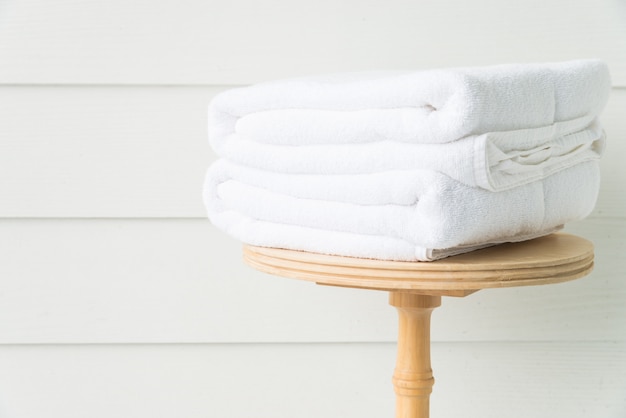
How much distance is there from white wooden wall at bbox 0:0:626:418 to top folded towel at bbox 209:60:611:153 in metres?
0.26

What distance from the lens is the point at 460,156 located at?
1.96 ft

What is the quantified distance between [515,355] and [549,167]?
436 mm

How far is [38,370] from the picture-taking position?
1.07m

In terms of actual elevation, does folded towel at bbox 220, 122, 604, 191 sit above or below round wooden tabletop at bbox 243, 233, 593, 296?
above

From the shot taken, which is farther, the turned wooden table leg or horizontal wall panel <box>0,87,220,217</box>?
horizontal wall panel <box>0,87,220,217</box>

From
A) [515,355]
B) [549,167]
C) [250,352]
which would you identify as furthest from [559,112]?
[250,352]

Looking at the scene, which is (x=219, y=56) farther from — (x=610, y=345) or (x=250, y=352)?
(x=610, y=345)

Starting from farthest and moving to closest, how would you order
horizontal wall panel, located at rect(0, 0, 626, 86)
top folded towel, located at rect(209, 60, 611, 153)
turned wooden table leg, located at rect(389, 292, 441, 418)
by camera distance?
1. horizontal wall panel, located at rect(0, 0, 626, 86)
2. turned wooden table leg, located at rect(389, 292, 441, 418)
3. top folded towel, located at rect(209, 60, 611, 153)

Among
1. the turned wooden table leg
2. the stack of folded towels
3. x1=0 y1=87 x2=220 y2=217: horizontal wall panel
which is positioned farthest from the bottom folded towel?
x1=0 y1=87 x2=220 y2=217: horizontal wall panel

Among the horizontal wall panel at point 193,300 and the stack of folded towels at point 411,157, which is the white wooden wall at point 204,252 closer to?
the horizontal wall panel at point 193,300

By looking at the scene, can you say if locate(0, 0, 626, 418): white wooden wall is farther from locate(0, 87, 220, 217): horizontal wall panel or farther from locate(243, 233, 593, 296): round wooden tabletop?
locate(243, 233, 593, 296): round wooden tabletop

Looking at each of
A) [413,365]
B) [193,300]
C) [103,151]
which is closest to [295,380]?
[193,300]

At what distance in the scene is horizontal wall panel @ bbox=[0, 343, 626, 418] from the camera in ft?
3.44

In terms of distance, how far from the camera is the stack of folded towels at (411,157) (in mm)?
602
